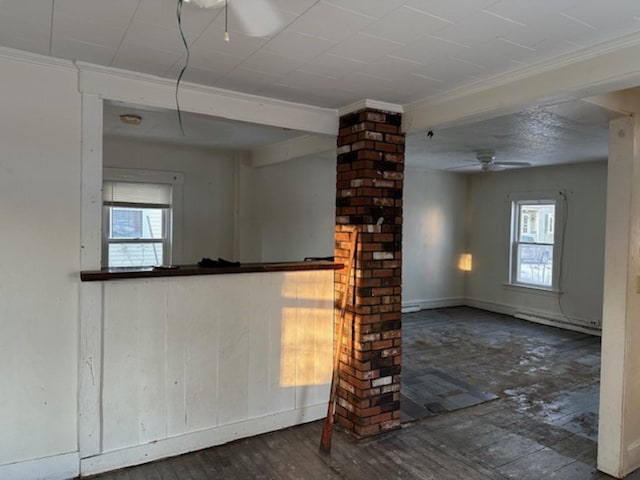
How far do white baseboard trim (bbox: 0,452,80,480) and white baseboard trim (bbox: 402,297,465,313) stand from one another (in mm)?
5628

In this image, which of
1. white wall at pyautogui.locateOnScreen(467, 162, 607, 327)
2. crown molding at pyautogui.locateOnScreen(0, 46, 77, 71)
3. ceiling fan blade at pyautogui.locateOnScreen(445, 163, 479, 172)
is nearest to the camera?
crown molding at pyautogui.locateOnScreen(0, 46, 77, 71)

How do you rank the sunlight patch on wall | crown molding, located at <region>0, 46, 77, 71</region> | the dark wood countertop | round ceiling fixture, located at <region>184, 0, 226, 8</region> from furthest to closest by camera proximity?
the sunlight patch on wall
the dark wood countertop
crown molding, located at <region>0, 46, 77, 71</region>
round ceiling fixture, located at <region>184, 0, 226, 8</region>

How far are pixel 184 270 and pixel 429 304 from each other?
227 inches

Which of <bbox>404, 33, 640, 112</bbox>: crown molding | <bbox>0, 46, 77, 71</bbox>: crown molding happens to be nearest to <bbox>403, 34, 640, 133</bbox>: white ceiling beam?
<bbox>404, 33, 640, 112</bbox>: crown molding

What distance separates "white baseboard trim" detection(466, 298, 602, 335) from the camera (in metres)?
6.35

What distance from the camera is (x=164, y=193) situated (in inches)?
212

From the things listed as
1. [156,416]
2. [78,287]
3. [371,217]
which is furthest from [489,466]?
[78,287]

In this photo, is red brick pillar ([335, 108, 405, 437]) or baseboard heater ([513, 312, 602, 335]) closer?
red brick pillar ([335, 108, 405, 437])

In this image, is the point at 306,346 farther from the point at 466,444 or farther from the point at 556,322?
the point at 556,322

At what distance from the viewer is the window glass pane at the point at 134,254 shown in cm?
512

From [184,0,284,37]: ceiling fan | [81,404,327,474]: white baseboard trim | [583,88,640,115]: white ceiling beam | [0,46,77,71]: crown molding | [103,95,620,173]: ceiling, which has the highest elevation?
[103,95,620,173]: ceiling

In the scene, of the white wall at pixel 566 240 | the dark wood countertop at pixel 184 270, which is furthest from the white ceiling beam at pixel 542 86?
the white wall at pixel 566 240

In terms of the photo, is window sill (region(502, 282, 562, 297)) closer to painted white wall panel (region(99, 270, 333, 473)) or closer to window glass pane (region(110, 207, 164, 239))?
painted white wall panel (region(99, 270, 333, 473))

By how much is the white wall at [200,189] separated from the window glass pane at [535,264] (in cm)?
→ 468
